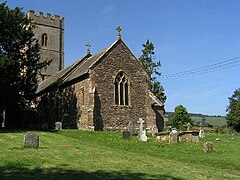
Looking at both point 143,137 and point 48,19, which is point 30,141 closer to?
point 143,137

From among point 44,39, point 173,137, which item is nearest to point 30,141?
point 173,137

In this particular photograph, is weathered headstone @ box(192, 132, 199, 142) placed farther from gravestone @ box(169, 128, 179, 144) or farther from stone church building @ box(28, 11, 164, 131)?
stone church building @ box(28, 11, 164, 131)

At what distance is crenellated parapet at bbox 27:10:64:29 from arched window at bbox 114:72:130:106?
2436 centimetres

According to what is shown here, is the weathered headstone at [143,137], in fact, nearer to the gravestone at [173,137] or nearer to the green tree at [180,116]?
the gravestone at [173,137]

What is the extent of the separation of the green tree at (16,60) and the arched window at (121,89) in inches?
288

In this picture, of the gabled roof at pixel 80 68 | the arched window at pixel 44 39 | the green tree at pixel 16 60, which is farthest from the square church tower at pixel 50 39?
the green tree at pixel 16 60

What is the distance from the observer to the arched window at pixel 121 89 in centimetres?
2834

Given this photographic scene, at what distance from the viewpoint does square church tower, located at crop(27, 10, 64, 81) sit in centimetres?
4716

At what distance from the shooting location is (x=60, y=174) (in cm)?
852

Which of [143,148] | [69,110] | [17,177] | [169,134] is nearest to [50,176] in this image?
[17,177]

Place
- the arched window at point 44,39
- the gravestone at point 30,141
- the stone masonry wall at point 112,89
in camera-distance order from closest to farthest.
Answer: the gravestone at point 30,141
the stone masonry wall at point 112,89
the arched window at point 44,39

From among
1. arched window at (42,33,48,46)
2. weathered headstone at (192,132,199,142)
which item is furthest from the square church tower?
weathered headstone at (192,132,199,142)

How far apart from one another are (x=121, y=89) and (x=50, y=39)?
78.2 feet

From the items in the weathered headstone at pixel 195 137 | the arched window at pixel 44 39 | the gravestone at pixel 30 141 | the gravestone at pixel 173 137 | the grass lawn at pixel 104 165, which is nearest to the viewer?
the grass lawn at pixel 104 165
